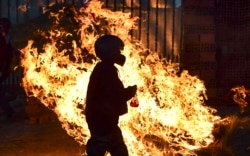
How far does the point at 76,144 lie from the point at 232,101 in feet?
14.7

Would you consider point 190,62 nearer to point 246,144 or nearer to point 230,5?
point 230,5

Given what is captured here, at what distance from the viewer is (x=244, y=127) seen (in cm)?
973

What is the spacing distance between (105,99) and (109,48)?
0.55 meters

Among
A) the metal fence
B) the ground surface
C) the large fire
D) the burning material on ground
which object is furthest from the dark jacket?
the metal fence

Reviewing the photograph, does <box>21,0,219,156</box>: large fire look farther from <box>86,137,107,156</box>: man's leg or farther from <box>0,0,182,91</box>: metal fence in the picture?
<box>0,0,182,91</box>: metal fence

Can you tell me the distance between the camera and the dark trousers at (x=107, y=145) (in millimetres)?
5961

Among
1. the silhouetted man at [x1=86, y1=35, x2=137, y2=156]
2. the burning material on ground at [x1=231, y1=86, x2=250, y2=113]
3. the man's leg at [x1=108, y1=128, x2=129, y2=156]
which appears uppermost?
the silhouetted man at [x1=86, y1=35, x2=137, y2=156]

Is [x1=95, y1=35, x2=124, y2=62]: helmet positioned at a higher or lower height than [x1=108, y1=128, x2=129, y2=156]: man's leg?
higher

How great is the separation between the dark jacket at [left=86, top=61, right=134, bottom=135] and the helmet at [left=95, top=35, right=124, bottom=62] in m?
0.08

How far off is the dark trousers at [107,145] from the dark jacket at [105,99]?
6cm

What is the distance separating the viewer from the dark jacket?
587 cm

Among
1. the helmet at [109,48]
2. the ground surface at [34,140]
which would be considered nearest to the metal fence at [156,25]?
the ground surface at [34,140]

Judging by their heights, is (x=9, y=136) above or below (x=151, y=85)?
below

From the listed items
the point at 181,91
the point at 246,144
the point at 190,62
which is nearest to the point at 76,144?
the point at 181,91
